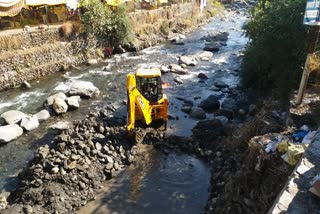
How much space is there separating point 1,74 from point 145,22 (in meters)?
17.5

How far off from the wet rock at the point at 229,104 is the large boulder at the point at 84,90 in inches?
290

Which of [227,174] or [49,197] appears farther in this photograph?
[227,174]

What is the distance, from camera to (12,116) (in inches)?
583

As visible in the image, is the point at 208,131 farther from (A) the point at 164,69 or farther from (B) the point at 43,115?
(A) the point at 164,69

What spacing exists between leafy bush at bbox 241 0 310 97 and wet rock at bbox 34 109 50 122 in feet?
35.2

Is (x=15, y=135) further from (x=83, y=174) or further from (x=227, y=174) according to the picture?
(x=227, y=174)

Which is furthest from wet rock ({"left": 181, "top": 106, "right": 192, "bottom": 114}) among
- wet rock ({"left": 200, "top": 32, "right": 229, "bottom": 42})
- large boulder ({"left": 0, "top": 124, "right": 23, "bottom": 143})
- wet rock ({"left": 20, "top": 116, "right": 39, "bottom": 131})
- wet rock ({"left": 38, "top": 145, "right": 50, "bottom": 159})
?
wet rock ({"left": 200, "top": 32, "right": 229, "bottom": 42})

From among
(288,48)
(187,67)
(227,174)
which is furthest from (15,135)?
(187,67)

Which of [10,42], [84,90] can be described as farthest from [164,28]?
[84,90]

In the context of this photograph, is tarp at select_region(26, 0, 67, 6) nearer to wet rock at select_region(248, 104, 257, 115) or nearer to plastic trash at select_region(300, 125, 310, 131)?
wet rock at select_region(248, 104, 257, 115)

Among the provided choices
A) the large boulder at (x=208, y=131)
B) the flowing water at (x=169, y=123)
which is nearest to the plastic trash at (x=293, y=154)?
the flowing water at (x=169, y=123)

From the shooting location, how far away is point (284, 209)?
535cm

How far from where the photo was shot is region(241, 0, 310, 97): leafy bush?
42.3ft

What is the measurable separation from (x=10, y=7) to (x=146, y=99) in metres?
15.7
